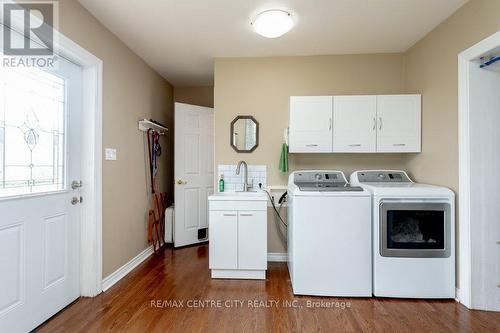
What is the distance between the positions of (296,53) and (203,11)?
123 cm

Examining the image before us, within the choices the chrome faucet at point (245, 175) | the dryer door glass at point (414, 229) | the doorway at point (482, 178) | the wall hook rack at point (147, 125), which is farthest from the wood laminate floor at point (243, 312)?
the wall hook rack at point (147, 125)

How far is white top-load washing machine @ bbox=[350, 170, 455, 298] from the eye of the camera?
2.17 m

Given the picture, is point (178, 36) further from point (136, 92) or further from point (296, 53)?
point (296, 53)

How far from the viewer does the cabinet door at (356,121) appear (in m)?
2.65

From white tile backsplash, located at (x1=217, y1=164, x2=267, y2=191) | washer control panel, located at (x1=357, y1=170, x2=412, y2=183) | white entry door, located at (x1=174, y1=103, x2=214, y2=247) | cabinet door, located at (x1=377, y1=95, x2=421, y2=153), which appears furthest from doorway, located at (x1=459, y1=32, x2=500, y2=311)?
white entry door, located at (x1=174, y1=103, x2=214, y2=247)

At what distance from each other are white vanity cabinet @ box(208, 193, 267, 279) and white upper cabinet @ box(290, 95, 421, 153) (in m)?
0.80

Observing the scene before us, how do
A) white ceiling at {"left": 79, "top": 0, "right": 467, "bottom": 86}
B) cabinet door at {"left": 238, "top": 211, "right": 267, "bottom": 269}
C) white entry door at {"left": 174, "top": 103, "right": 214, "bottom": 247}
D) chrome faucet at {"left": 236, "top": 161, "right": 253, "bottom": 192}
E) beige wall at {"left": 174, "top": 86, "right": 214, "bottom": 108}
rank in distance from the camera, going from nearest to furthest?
white ceiling at {"left": 79, "top": 0, "right": 467, "bottom": 86}
cabinet door at {"left": 238, "top": 211, "right": 267, "bottom": 269}
chrome faucet at {"left": 236, "top": 161, "right": 253, "bottom": 192}
white entry door at {"left": 174, "top": 103, "right": 214, "bottom": 247}
beige wall at {"left": 174, "top": 86, "right": 214, "bottom": 108}

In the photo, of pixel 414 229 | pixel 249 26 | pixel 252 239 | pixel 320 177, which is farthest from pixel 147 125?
Answer: pixel 414 229

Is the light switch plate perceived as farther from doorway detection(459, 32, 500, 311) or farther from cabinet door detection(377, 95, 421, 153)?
doorway detection(459, 32, 500, 311)

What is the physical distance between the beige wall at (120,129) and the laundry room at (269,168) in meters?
0.02

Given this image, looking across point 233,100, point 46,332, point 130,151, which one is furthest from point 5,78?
point 233,100

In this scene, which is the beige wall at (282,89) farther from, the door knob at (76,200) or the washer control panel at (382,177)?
the door knob at (76,200)

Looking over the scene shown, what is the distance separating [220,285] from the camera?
8.11ft

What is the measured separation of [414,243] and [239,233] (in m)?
1.59
